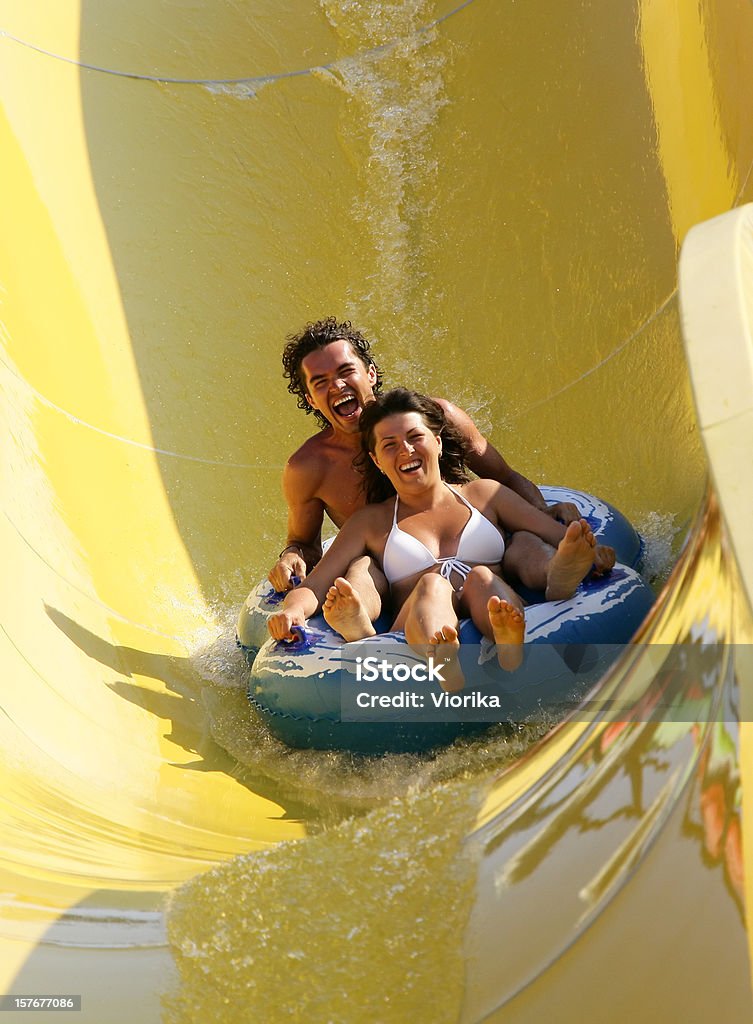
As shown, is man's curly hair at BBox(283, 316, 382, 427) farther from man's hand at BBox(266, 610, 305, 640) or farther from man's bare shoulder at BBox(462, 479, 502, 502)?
man's hand at BBox(266, 610, 305, 640)

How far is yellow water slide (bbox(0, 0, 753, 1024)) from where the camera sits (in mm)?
1056

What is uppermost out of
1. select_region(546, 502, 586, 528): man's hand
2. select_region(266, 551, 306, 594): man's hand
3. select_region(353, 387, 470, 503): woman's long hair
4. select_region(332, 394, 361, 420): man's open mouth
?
select_region(332, 394, 361, 420): man's open mouth

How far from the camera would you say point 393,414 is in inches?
73.9

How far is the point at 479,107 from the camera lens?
3.36m

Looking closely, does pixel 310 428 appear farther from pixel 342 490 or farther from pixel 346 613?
pixel 346 613

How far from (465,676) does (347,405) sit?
704 mm

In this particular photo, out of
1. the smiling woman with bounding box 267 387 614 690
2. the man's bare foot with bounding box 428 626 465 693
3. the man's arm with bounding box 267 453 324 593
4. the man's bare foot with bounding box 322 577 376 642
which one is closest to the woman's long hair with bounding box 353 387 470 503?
the smiling woman with bounding box 267 387 614 690

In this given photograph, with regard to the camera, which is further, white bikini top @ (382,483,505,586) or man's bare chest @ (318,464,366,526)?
man's bare chest @ (318,464,366,526)

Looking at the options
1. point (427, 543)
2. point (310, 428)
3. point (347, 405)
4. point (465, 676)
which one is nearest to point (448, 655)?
point (465, 676)

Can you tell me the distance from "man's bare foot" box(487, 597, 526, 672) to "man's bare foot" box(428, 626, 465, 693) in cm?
6

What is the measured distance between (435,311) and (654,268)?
74 centimetres

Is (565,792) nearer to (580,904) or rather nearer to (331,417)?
(580,904)

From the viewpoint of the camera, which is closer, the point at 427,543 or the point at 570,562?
the point at 570,562

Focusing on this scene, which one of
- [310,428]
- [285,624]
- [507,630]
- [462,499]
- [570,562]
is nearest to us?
[507,630]
